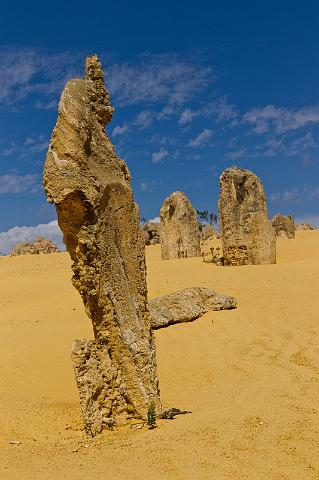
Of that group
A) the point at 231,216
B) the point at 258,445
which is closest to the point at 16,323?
the point at 258,445

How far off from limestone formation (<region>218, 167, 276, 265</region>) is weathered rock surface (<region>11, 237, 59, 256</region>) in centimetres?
1953

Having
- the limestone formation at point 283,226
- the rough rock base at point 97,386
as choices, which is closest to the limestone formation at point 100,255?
the rough rock base at point 97,386

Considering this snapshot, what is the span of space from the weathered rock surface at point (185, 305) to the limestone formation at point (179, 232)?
409 inches

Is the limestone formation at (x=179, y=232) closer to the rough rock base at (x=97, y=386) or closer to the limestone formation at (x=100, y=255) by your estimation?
the limestone formation at (x=100, y=255)

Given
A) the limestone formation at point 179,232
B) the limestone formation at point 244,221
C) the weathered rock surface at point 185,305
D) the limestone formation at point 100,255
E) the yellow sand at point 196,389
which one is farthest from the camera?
the limestone formation at point 179,232

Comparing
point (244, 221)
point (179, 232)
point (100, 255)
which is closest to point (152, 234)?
point (179, 232)

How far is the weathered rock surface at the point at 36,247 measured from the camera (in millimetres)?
33594

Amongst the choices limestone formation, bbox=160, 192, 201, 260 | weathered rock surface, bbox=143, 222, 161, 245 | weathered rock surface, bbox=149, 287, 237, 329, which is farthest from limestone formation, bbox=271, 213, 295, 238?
weathered rock surface, bbox=149, 287, 237, 329

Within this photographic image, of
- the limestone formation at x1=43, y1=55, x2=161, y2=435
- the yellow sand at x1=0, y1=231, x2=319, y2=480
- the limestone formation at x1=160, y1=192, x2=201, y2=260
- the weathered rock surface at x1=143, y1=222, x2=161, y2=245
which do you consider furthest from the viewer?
the weathered rock surface at x1=143, y1=222, x2=161, y2=245

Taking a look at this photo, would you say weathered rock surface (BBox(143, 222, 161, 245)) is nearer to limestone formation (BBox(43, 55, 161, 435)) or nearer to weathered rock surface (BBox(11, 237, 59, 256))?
weathered rock surface (BBox(11, 237, 59, 256))

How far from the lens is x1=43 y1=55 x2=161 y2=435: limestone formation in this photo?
5.04 metres

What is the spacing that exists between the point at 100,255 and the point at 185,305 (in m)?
4.74

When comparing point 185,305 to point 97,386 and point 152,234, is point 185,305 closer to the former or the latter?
point 97,386

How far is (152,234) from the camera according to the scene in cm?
3712
